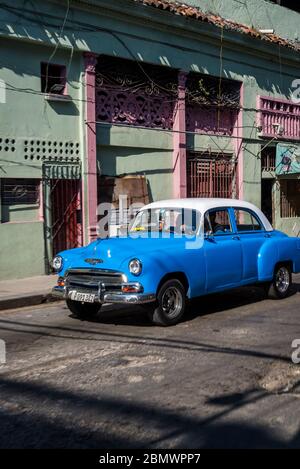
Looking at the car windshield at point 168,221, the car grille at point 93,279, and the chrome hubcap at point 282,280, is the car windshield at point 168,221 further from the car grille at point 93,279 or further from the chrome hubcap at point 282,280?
the chrome hubcap at point 282,280

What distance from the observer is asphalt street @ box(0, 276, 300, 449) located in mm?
4281

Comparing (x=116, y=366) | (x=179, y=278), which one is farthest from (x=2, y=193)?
(x=116, y=366)

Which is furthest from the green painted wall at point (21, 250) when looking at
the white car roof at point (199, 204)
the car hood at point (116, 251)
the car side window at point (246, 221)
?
the car side window at point (246, 221)

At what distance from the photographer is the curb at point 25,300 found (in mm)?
9961

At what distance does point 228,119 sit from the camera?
17.8m

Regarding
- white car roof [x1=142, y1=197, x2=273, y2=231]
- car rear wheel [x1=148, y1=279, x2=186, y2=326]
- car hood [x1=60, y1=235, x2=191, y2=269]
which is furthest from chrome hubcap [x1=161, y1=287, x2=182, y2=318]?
white car roof [x1=142, y1=197, x2=273, y2=231]

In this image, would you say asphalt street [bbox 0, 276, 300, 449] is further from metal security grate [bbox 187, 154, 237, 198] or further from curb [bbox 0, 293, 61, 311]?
metal security grate [bbox 187, 154, 237, 198]

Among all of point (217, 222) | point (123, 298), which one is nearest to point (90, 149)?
point (217, 222)

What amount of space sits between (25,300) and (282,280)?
4.38 metres

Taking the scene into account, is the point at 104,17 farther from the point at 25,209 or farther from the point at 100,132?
the point at 25,209

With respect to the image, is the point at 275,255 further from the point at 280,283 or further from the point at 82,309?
the point at 82,309

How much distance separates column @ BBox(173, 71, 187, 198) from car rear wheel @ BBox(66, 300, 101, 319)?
7431 millimetres

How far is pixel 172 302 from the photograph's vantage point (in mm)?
8078

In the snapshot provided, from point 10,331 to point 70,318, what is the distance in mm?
1052
